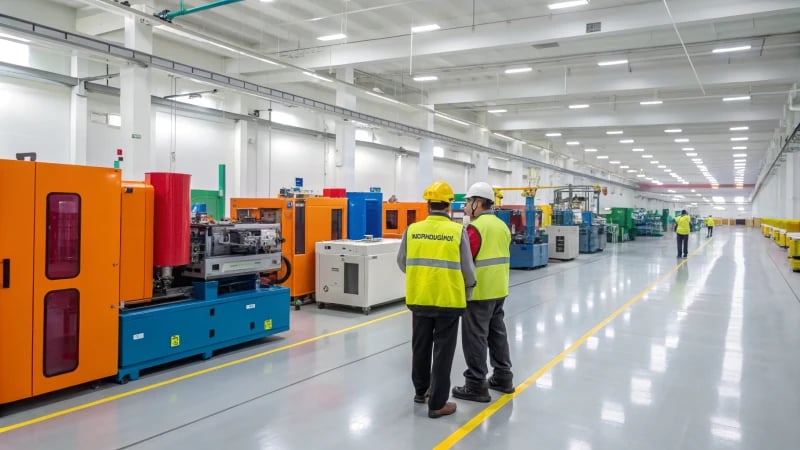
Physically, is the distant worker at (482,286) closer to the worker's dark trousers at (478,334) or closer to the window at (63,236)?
the worker's dark trousers at (478,334)

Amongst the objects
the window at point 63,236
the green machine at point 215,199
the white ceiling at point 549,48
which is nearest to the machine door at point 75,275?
the window at point 63,236

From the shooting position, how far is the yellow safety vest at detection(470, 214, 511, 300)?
4.08 meters

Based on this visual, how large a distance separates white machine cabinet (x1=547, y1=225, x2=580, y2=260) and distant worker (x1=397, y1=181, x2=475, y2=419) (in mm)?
13023

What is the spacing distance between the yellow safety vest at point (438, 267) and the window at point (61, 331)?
2847 millimetres

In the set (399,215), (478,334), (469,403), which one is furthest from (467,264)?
(399,215)

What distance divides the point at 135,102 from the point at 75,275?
18.9 ft

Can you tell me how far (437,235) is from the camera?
3.66m

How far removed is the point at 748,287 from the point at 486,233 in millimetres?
9643

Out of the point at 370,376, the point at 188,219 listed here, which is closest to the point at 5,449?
the point at 188,219

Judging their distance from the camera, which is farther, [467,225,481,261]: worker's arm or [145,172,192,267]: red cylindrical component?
[145,172,192,267]: red cylindrical component

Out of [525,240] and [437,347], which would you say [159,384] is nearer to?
[437,347]

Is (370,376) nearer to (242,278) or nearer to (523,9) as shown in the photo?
(242,278)

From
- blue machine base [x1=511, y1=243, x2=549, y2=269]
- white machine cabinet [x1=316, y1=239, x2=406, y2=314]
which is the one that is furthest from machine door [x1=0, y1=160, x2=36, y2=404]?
blue machine base [x1=511, y1=243, x2=549, y2=269]

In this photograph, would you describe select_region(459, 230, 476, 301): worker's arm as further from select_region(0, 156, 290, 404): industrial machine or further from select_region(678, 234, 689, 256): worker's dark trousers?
select_region(678, 234, 689, 256): worker's dark trousers
